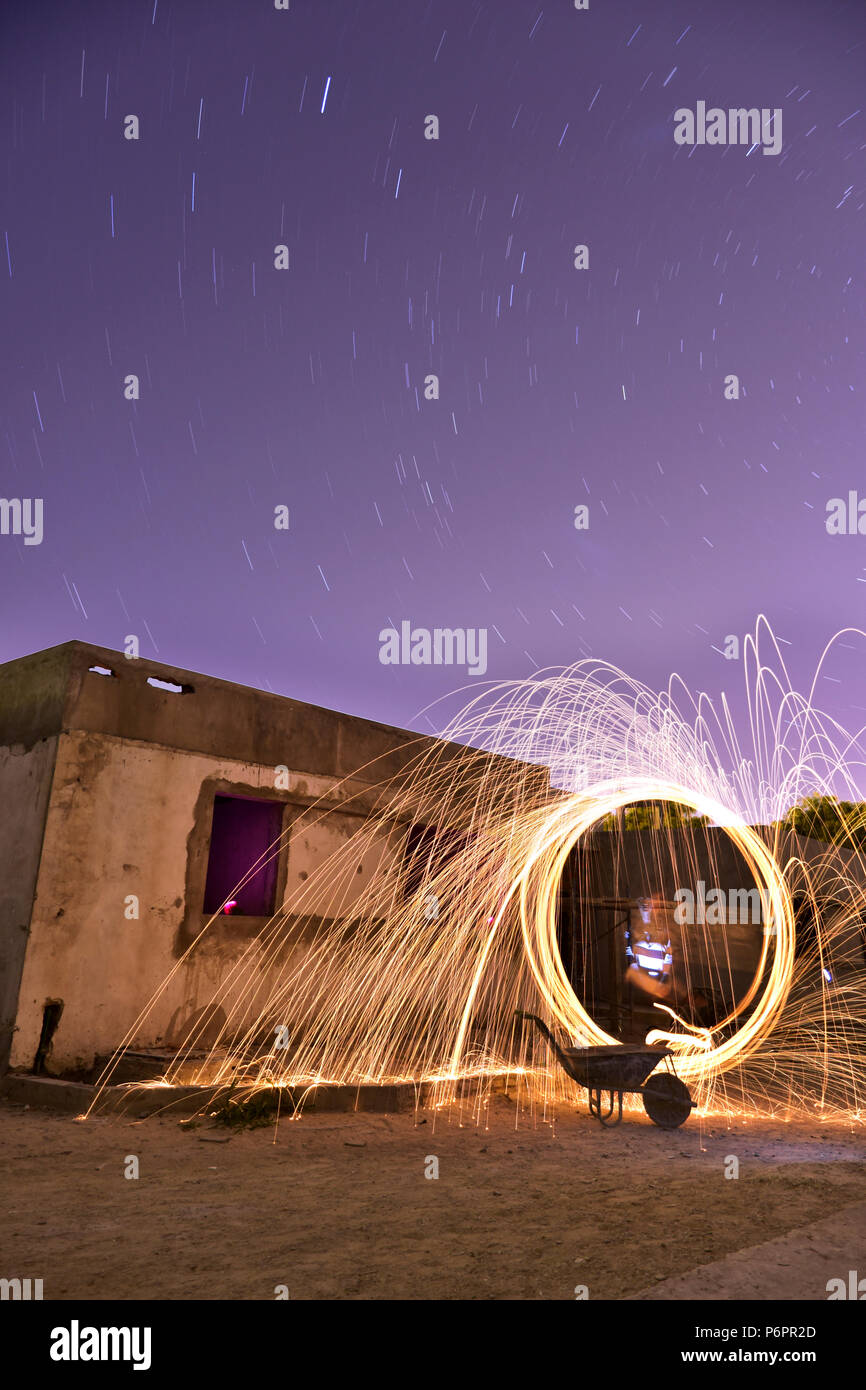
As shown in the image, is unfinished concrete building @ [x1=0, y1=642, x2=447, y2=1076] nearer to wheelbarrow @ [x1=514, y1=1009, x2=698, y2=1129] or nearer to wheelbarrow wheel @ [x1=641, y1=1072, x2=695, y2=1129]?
→ wheelbarrow @ [x1=514, y1=1009, x2=698, y2=1129]

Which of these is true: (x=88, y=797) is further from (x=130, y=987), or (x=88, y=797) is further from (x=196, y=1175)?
(x=196, y=1175)

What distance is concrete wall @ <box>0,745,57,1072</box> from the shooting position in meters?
8.08

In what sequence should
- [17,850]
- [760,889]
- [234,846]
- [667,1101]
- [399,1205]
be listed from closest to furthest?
[399,1205]
[667,1101]
[17,850]
[760,889]
[234,846]

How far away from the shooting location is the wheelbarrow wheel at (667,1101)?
7.89 m

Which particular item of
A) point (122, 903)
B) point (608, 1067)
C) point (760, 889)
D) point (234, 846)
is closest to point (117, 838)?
point (122, 903)

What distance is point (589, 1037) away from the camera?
9.94 m

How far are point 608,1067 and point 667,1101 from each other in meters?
0.83

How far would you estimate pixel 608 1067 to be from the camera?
766 centimetres

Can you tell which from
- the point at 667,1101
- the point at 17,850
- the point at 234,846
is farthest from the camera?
the point at 234,846

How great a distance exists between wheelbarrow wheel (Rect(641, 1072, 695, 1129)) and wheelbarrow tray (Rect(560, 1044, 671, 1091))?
266mm

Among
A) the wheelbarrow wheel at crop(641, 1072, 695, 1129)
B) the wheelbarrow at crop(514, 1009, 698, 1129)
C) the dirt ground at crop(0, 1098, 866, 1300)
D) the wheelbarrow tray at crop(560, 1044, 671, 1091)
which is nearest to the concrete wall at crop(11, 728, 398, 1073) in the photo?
the dirt ground at crop(0, 1098, 866, 1300)

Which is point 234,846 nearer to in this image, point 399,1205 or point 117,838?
point 117,838

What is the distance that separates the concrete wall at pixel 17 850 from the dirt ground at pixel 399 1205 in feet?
3.63

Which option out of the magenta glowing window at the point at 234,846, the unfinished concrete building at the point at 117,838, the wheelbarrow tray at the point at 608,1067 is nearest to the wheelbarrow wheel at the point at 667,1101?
the wheelbarrow tray at the point at 608,1067
